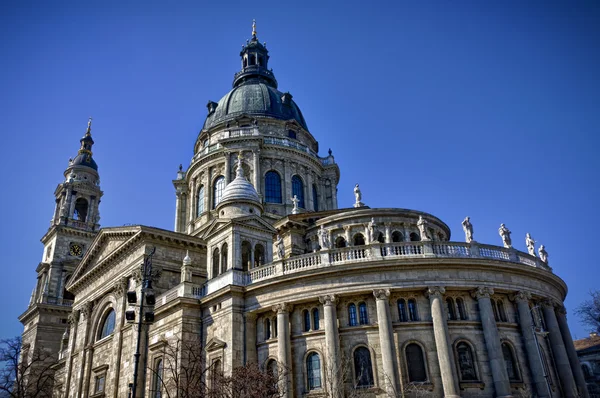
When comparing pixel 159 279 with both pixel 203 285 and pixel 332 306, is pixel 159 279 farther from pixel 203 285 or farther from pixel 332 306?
pixel 332 306

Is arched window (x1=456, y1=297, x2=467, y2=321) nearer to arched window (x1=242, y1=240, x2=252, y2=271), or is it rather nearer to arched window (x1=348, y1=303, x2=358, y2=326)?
arched window (x1=348, y1=303, x2=358, y2=326)

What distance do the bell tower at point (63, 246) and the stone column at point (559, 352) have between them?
160 ft

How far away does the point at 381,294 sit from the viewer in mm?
26312

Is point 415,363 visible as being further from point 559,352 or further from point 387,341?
point 559,352

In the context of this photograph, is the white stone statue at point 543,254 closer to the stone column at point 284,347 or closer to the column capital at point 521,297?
the column capital at point 521,297

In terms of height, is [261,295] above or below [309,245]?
below

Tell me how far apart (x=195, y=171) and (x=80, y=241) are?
19.2m

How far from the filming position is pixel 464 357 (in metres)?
25.8

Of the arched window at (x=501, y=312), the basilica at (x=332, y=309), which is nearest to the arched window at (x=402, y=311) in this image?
the basilica at (x=332, y=309)

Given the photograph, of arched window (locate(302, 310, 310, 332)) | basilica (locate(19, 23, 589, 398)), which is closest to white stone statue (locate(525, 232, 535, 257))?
basilica (locate(19, 23, 589, 398))

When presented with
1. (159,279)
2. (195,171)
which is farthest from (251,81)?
(159,279)

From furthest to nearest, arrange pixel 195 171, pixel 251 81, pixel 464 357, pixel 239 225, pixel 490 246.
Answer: pixel 251 81
pixel 195 171
pixel 239 225
pixel 490 246
pixel 464 357

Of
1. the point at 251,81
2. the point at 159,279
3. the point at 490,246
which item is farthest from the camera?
the point at 251,81

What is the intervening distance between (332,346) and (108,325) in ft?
71.1
